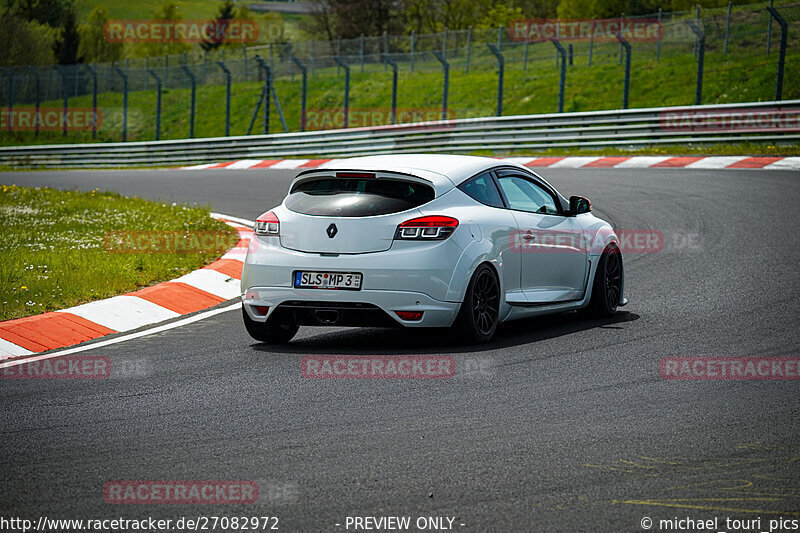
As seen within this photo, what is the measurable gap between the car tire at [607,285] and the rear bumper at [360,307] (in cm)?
212

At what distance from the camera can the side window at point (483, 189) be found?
845cm

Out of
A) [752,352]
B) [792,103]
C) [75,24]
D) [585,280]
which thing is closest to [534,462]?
[752,352]

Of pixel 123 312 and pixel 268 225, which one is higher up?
pixel 268 225

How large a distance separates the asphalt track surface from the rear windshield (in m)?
1.02

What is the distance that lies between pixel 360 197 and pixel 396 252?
1.79 ft

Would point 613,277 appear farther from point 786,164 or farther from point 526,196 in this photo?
point 786,164

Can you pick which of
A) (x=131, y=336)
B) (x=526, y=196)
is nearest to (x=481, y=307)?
(x=526, y=196)

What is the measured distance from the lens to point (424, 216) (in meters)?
7.93

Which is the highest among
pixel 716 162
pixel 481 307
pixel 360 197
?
pixel 360 197

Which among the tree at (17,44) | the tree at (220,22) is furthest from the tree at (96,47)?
the tree at (17,44)

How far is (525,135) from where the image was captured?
26906 mm

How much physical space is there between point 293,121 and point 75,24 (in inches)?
2339

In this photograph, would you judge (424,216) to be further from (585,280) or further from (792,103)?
(792,103)

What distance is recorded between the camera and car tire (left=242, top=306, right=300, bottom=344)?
27.4ft
